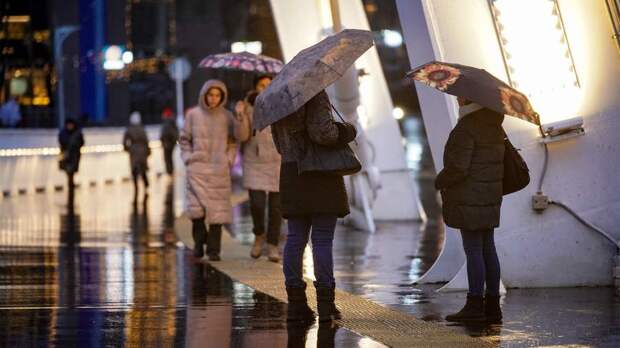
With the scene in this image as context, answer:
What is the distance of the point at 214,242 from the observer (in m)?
15.8

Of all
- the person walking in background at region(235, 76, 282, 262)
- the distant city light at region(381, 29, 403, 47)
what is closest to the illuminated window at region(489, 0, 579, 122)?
the person walking in background at region(235, 76, 282, 262)

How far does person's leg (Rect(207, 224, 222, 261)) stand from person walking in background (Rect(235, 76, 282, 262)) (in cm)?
36

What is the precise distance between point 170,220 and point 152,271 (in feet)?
27.9

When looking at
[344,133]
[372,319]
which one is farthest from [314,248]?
[344,133]

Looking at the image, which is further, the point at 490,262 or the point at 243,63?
the point at 243,63

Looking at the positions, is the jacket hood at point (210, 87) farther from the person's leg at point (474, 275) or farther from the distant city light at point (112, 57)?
the distant city light at point (112, 57)

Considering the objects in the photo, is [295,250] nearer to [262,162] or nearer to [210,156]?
[262,162]

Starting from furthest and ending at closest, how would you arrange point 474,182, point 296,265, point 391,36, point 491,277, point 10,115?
point 10,115 → point 391,36 → point 491,277 → point 296,265 → point 474,182

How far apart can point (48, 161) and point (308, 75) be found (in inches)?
1020

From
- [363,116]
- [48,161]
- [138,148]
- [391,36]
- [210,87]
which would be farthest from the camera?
[391,36]

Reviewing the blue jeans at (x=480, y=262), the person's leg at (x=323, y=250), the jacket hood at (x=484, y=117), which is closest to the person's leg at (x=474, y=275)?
the blue jeans at (x=480, y=262)

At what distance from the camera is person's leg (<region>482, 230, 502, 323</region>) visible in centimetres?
1090

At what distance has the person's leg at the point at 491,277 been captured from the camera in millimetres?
10898

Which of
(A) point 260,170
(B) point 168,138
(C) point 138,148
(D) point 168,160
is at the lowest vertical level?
(A) point 260,170
